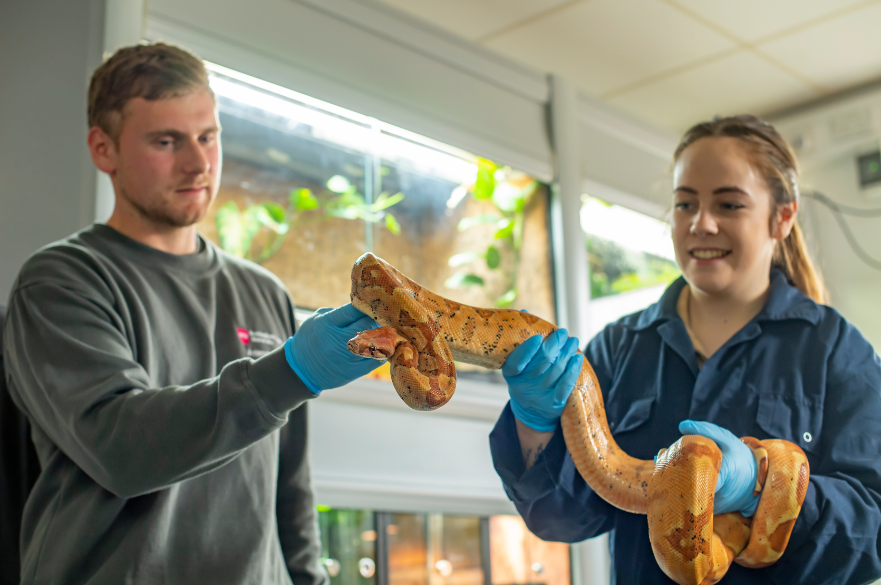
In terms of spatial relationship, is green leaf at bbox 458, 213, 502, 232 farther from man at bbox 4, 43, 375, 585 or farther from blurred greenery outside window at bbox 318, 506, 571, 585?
man at bbox 4, 43, 375, 585

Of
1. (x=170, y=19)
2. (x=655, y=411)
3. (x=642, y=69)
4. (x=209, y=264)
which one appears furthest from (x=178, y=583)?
(x=642, y=69)

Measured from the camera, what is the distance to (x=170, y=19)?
2775mm

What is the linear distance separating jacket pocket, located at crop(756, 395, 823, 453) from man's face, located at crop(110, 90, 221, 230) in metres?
1.48

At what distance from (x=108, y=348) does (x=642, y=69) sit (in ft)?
12.9

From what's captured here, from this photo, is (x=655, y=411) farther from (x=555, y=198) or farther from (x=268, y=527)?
(x=555, y=198)

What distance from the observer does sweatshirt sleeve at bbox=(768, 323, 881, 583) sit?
155 centimetres

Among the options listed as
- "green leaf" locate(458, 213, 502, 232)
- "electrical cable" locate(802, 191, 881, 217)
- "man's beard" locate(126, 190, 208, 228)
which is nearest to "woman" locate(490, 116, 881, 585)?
"man's beard" locate(126, 190, 208, 228)

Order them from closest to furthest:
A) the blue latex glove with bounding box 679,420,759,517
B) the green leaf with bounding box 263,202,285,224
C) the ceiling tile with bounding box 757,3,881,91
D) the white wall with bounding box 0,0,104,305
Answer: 1. the blue latex glove with bounding box 679,420,759,517
2. the white wall with bounding box 0,0,104,305
3. the green leaf with bounding box 263,202,285,224
4. the ceiling tile with bounding box 757,3,881,91

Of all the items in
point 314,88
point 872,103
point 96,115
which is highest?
point 872,103

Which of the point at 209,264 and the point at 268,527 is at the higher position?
the point at 209,264

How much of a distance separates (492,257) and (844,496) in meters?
2.81

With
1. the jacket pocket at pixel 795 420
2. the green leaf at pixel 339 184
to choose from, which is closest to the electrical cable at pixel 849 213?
the green leaf at pixel 339 184

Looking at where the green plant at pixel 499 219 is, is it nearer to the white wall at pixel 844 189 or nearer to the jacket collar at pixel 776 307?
the jacket collar at pixel 776 307

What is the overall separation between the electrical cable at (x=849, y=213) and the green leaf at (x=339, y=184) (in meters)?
3.33
